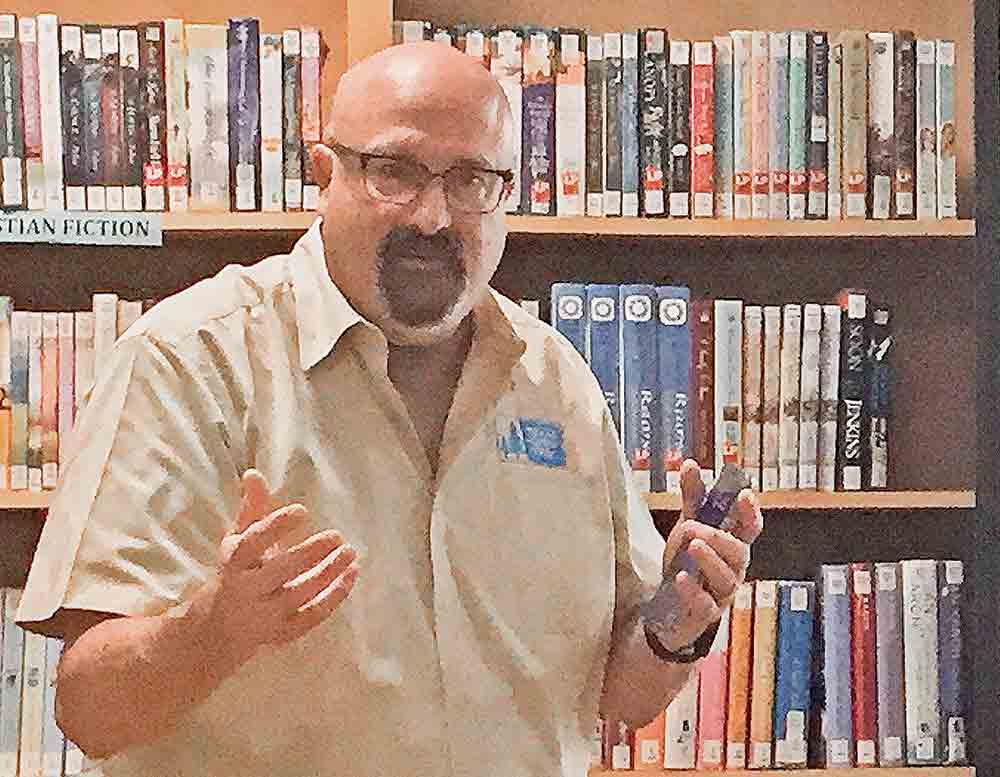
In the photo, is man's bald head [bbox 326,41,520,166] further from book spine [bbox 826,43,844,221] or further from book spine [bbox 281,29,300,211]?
book spine [bbox 826,43,844,221]

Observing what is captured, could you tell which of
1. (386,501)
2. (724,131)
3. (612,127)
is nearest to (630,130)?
(612,127)

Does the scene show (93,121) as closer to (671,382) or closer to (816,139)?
(671,382)

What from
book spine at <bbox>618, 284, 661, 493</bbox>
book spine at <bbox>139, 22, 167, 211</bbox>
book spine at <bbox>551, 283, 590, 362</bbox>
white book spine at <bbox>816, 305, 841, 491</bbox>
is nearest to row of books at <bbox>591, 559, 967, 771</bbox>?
white book spine at <bbox>816, 305, 841, 491</bbox>

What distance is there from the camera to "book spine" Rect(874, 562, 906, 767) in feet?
7.31

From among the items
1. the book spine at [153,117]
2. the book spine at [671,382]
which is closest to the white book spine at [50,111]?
the book spine at [153,117]

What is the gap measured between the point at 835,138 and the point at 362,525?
3.46 ft

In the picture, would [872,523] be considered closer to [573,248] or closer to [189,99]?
[573,248]

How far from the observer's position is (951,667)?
2240mm

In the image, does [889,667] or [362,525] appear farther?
[889,667]

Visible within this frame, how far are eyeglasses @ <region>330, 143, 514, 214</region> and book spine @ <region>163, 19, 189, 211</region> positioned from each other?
677mm

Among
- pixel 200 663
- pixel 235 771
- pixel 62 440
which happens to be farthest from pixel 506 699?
pixel 62 440

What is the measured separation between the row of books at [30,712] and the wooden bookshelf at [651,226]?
22.3 inches

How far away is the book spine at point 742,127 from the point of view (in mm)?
2211

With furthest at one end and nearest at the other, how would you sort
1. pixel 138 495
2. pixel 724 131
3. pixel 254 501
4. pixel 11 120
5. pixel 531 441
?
pixel 724 131
pixel 11 120
pixel 531 441
pixel 138 495
pixel 254 501
